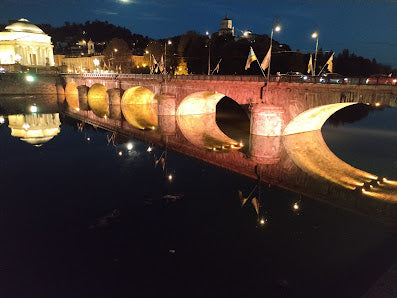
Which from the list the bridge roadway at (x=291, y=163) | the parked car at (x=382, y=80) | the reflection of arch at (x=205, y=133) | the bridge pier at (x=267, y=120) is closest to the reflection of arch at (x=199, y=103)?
the reflection of arch at (x=205, y=133)

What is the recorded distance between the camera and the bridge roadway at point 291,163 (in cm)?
1412

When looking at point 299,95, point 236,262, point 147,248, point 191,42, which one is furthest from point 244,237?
point 191,42

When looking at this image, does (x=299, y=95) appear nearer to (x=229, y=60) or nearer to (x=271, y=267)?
(x=271, y=267)

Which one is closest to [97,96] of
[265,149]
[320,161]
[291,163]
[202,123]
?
[202,123]

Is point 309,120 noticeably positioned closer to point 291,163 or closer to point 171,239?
point 291,163

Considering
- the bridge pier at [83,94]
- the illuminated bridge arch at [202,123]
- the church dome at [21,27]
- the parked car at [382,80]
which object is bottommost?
the illuminated bridge arch at [202,123]

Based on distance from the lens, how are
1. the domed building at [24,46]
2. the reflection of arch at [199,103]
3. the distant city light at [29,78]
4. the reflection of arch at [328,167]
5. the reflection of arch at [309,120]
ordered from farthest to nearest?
the domed building at [24,46], the distant city light at [29,78], the reflection of arch at [199,103], the reflection of arch at [309,120], the reflection of arch at [328,167]

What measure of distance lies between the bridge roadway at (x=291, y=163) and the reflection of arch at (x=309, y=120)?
26.8 inches

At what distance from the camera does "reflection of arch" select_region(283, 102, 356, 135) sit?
24484 millimetres

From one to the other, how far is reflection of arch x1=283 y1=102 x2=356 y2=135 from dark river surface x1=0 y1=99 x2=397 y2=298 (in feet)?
25.4

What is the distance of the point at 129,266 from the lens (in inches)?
357

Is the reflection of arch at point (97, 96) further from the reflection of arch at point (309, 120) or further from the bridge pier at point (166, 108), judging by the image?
the reflection of arch at point (309, 120)

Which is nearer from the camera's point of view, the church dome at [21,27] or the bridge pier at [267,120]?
the bridge pier at [267,120]

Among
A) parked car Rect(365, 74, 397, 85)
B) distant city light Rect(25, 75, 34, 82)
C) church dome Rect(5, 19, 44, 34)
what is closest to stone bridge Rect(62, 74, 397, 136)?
parked car Rect(365, 74, 397, 85)
